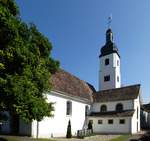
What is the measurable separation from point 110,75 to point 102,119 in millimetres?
15066

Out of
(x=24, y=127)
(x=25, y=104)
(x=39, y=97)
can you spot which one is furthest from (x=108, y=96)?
(x=25, y=104)

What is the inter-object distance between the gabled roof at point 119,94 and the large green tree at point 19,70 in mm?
21361

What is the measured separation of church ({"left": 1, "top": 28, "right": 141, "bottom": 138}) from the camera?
1119 inches

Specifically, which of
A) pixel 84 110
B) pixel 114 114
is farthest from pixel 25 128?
pixel 114 114

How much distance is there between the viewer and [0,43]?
16859 millimetres

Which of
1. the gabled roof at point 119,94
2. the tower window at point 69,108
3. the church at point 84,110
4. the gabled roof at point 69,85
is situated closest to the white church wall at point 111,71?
the church at point 84,110

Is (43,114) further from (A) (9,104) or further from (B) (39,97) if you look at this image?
(A) (9,104)

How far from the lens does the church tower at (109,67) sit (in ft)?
167

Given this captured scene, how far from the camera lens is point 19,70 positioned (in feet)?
58.4

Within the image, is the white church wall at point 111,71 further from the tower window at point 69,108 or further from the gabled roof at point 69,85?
the tower window at point 69,108

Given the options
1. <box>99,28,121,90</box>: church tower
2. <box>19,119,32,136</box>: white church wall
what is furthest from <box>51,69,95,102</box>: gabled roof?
<box>99,28,121,90</box>: church tower

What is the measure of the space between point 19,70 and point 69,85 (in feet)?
60.9

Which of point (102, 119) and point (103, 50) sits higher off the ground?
point (103, 50)

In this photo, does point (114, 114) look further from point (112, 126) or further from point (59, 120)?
point (59, 120)
